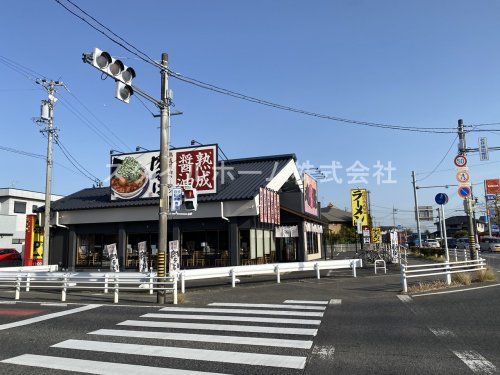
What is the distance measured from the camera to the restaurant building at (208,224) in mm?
21953

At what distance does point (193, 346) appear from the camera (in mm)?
7012

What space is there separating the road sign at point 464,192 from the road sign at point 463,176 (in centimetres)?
31

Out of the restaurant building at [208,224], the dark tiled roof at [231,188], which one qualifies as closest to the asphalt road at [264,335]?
the restaurant building at [208,224]

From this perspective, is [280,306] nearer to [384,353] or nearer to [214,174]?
[384,353]

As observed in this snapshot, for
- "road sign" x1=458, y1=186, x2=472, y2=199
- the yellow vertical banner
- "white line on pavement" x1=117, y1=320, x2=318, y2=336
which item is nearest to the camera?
"white line on pavement" x1=117, y1=320, x2=318, y2=336

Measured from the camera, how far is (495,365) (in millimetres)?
5668

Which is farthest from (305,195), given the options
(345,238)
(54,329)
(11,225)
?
(345,238)

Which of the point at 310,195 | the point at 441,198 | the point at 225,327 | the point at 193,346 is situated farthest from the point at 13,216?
the point at 193,346

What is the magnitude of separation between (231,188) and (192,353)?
668 inches

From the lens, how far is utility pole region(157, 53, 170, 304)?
13.1 m

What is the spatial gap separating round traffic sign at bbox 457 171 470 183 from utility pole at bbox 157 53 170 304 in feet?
42.0

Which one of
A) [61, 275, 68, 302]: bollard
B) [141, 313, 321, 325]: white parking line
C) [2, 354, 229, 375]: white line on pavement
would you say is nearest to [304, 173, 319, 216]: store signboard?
[61, 275, 68, 302]: bollard

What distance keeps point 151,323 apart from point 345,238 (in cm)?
5651

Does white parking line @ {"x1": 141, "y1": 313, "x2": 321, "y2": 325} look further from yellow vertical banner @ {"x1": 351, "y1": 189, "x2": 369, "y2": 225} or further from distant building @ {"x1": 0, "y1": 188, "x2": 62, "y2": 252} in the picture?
distant building @ {"x1": 0, "y1": 188, "x2": 62, "y2": 252}
